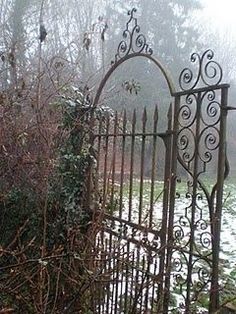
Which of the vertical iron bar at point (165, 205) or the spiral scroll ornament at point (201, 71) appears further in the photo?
the vertical iron bar at point (165, 205)

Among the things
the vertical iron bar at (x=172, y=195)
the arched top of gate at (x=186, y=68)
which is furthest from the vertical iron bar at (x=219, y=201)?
the vertical iron bar at (x=172, y=195)

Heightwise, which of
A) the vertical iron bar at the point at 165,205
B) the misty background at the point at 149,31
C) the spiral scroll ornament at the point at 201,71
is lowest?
the vertical iron bar at the point at 165,205

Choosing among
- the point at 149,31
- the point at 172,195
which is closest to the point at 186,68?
the point at 172,195

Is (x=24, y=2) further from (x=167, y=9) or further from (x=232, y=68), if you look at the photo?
(x=232, y=68)

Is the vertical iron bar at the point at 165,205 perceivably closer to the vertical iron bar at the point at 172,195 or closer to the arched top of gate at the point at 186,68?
the vertical iron bar at the point at 172,195

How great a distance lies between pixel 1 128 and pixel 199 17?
1802 cm

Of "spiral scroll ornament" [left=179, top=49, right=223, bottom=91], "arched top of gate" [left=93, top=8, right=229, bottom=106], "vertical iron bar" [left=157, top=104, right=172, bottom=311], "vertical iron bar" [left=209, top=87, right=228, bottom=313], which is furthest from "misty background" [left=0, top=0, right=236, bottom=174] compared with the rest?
"vertical iron bar" [left=209, top=87, right=228, bottom=313]

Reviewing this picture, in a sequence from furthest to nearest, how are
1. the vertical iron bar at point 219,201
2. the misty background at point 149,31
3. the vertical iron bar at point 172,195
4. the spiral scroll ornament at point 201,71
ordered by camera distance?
1. the misty background at point 149,31
2. the vertical iron bar at point 172,195
3. the spiral scroll ornament at point 201,71
4. the vertical iron bar at point 219,201

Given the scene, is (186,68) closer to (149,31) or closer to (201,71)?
(201,71)

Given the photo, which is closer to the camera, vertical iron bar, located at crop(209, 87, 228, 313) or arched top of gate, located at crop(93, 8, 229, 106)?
vertical iron bar, located at crop(209, 87, 228, 313)

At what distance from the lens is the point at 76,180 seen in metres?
4.61

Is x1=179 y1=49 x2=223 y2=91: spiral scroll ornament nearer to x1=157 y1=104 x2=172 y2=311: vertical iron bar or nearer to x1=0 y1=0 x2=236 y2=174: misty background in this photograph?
x1=157 y1=104 x2=172 y2=311: vertical iron bar

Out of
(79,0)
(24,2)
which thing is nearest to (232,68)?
(79,0)

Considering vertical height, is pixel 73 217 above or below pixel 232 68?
below
